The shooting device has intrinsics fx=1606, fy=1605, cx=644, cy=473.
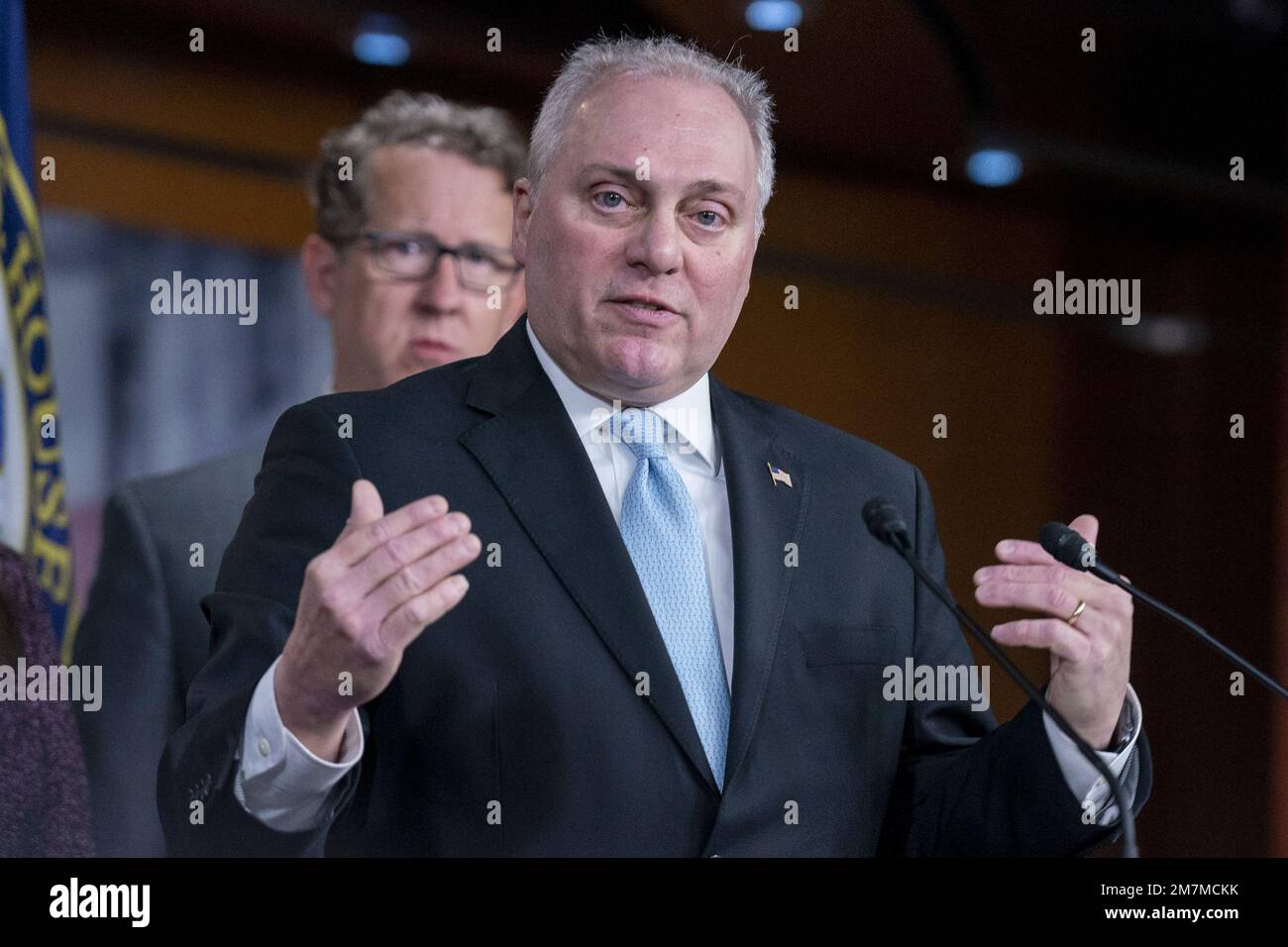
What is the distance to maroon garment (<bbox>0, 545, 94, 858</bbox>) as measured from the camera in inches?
69.4

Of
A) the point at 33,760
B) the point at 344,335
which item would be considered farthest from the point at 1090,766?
the point at 344,335

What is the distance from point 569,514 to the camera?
1704 mm

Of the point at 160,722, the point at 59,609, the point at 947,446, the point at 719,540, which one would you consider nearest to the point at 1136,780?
the point at 719,540

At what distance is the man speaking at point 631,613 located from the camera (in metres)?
1.58

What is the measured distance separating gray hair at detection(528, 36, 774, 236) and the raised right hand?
62 centimetres

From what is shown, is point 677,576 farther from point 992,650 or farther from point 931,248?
point 931,248

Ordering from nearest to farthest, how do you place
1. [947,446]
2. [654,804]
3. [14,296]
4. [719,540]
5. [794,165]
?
[654,804] < [719,540] < [14,296] < [947,446] < [794,165]

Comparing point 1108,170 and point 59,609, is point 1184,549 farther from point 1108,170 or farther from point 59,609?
point 59,609

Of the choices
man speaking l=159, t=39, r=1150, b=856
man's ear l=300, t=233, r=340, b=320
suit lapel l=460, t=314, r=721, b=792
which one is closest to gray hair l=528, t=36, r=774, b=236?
man speaking l=159, t=39, r=1150, b=856

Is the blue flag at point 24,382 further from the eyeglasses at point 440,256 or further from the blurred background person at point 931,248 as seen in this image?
the blurred background person at point 931,248

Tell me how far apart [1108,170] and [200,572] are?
3.03 meters

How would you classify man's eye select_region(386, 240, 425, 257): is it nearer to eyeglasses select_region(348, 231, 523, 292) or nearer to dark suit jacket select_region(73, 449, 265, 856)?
eyeglasses select_region(348, 231, 523, 292)

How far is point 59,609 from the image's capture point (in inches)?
103

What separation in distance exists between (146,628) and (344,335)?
1.92 ft
